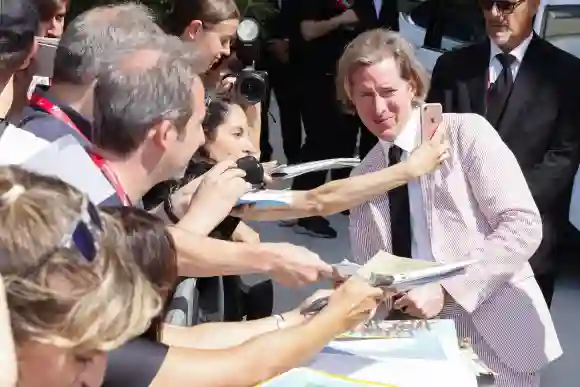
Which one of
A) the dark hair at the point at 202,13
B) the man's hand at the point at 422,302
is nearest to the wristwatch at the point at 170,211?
the man's hand at the point at 422,302

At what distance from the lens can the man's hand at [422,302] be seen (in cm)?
237

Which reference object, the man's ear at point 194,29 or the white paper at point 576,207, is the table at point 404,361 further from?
the white paper at point 576,207

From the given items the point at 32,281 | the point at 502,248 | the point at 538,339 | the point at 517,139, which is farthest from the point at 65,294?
the point at 517,139

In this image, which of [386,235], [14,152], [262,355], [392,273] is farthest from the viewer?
[386,235]

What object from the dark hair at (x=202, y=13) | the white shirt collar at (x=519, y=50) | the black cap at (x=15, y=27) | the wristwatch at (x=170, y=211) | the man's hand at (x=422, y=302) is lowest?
the man's hand at (x=422, y=302)

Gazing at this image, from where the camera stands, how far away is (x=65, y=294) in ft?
4.02

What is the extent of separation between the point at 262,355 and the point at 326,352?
0.45 metres

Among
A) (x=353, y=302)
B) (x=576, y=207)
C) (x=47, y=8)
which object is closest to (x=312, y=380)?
(x=353, y=302)

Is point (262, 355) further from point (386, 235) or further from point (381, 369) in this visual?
point (386, 235)

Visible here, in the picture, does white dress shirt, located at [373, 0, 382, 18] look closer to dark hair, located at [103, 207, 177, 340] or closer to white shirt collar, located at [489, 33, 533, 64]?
white shirt collar, located at [489, 33, 533, 64]

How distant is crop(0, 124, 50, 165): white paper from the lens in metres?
1.83

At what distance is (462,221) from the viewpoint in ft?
8.21

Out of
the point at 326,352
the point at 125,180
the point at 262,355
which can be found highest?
the point at 125,180

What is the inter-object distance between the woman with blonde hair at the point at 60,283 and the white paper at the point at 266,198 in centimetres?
111
